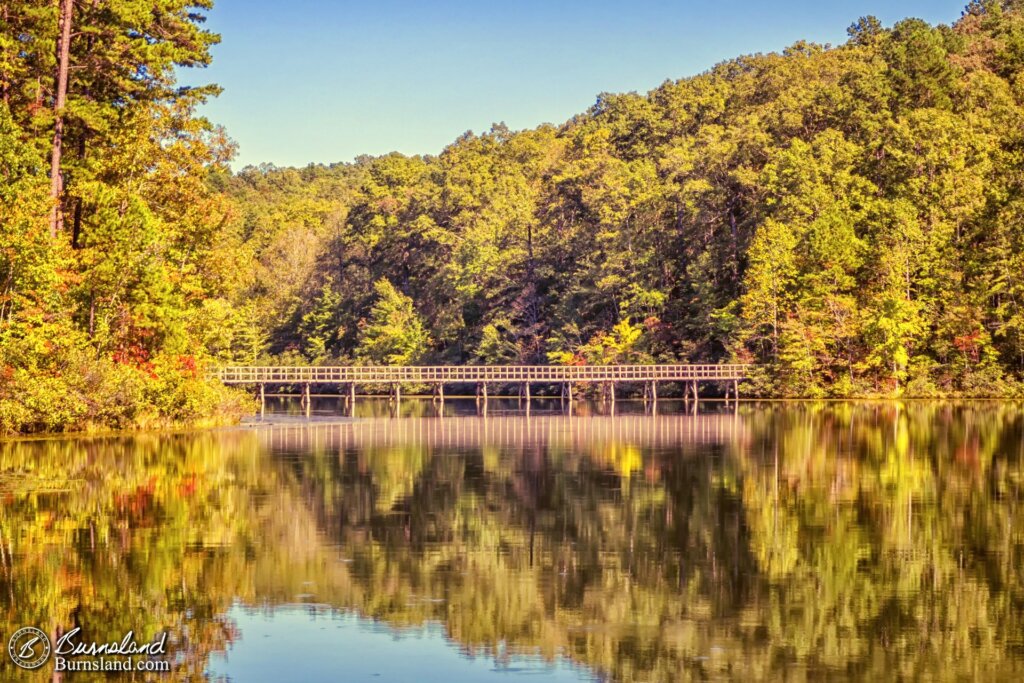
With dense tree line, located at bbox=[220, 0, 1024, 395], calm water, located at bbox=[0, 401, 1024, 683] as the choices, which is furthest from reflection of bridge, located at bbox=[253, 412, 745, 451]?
dense tree line, located at bbox=[220, 0, 1024, 395]

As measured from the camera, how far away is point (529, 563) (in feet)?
59.4

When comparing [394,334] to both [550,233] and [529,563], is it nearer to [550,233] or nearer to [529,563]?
[550,233]

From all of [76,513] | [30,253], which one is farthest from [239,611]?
[30,253]

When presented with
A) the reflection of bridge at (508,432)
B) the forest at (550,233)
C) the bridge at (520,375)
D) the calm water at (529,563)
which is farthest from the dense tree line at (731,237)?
the calm water at (529,563)

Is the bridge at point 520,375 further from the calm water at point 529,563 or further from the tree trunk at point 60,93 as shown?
the calm water at point 529,563

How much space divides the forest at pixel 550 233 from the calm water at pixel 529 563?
8.52 metres

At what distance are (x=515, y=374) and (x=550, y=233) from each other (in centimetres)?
2359

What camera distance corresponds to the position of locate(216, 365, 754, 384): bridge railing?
230 feet

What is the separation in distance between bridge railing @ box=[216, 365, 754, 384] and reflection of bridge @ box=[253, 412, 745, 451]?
1194 centimetres

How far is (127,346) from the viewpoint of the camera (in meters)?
43.5

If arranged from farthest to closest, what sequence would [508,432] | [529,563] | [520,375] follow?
[520,375] → [508,432] → [529,563]

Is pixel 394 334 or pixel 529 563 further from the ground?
pixel 394 334

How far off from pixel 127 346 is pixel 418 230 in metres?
60.3

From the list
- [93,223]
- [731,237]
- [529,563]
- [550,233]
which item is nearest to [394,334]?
[550,233]
